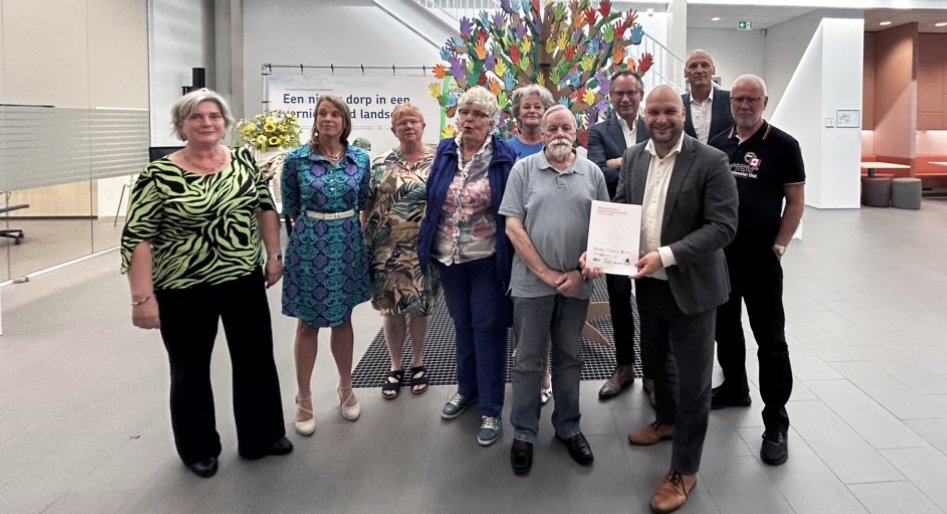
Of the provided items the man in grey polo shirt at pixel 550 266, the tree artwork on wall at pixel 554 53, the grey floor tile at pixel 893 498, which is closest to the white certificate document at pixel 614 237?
the man in grey polo shirt at pixel 550 266

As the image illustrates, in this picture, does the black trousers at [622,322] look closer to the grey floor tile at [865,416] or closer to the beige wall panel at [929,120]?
the grey floor tile at [865,416]

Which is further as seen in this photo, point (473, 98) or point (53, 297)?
point (53, 297)

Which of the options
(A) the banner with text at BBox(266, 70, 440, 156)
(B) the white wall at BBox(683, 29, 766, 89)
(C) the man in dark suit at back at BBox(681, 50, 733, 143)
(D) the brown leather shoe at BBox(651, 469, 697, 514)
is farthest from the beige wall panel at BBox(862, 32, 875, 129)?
(D) the brown leather shoe at BBox(651, 469, 697, 514)

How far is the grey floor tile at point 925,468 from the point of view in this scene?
2.37 m

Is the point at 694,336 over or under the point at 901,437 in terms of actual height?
over

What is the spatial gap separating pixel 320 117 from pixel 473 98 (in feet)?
2.10

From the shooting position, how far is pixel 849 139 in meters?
11.0

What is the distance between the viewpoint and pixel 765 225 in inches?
102

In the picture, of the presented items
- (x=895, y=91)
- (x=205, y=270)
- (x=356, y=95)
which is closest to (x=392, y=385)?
(x=205, y=270)

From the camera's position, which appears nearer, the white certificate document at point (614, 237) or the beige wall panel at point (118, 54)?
the white certificate document at point (614, 237)

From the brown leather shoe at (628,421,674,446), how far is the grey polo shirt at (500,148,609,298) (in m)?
Result: 0.71

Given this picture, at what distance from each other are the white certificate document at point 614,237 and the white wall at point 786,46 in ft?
35.4

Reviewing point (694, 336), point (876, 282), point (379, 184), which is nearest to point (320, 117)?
point (379, 184)

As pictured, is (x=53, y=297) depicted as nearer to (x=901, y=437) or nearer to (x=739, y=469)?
(x=739, y=469)
